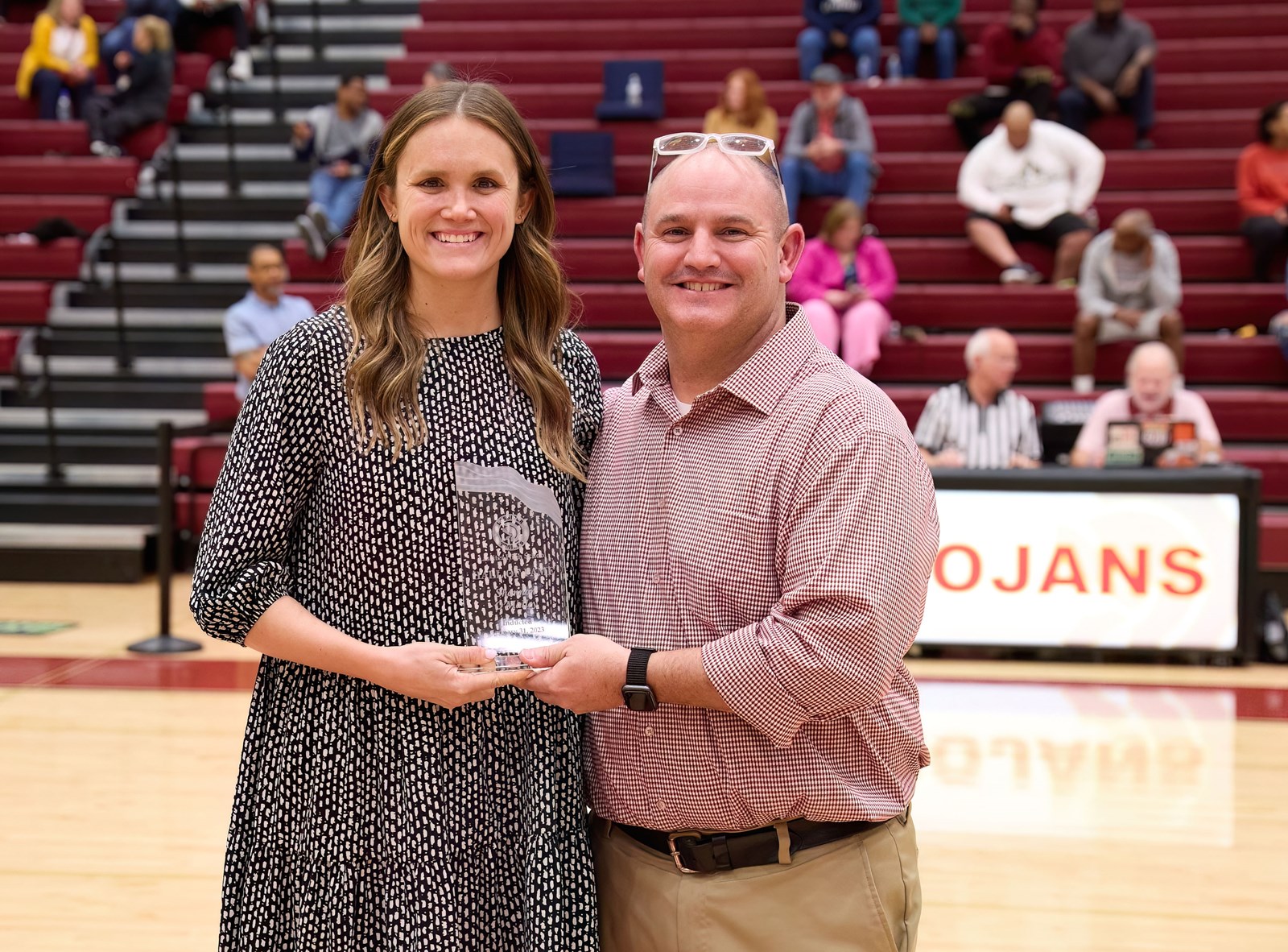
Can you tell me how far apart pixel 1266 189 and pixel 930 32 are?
282cm

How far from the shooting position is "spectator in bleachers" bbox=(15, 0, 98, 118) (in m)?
11.2

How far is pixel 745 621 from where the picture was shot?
1.75 meters

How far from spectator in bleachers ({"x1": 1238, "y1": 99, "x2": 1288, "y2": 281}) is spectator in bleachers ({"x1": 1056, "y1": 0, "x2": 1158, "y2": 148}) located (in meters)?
1.05

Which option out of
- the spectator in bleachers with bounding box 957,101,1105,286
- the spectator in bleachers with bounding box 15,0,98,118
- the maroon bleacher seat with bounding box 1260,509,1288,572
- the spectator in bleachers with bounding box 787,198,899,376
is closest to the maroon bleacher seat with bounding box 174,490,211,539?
the spectator in bleachers with bounding box 787,198,899,376

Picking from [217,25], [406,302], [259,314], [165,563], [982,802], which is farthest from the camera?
[217,25]

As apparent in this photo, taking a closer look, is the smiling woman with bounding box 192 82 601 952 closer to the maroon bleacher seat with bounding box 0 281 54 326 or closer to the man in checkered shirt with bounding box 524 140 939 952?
the man in checkered shirt with bounding box 524 140 939 952

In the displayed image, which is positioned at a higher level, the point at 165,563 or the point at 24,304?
the point at 24,304

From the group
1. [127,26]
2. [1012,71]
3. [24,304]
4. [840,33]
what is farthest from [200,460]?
[1012,71]

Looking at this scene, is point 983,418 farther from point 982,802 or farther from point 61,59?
point 61,59

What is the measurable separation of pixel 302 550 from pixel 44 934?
1917mm

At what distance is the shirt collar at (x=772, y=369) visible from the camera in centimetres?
178

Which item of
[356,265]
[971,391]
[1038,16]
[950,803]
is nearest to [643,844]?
[356,265]

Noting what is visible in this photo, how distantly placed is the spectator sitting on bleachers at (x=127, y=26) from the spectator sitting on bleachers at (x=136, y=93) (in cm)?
27

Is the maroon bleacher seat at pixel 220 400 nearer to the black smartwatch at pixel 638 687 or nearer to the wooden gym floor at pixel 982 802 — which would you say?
the wooden gym floor at pixel 982 802
